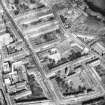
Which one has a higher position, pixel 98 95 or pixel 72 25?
pixel 72 25

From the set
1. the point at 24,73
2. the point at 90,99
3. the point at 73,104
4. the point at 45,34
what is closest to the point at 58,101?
the point at 73,104

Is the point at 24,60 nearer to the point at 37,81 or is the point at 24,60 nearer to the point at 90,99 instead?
the point at 37,81

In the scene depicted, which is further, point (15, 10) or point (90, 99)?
point (15, 10)

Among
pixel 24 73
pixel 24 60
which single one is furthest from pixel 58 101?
pixel 24 60

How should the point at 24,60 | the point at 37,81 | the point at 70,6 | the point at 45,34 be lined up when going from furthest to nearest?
the point at 70,6, the point at 45,34, the point at 24,60, the point at 37,81

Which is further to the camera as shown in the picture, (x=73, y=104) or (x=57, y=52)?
(x=57, y=52)

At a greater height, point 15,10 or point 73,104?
point 15,10

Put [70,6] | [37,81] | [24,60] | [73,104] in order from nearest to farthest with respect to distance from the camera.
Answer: [73,104] → [37,81] → [24,60] → [70,6]

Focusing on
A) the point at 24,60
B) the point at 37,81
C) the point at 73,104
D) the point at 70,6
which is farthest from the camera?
the point at 70,6

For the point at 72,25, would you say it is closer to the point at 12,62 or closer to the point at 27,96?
the point at 12,62
